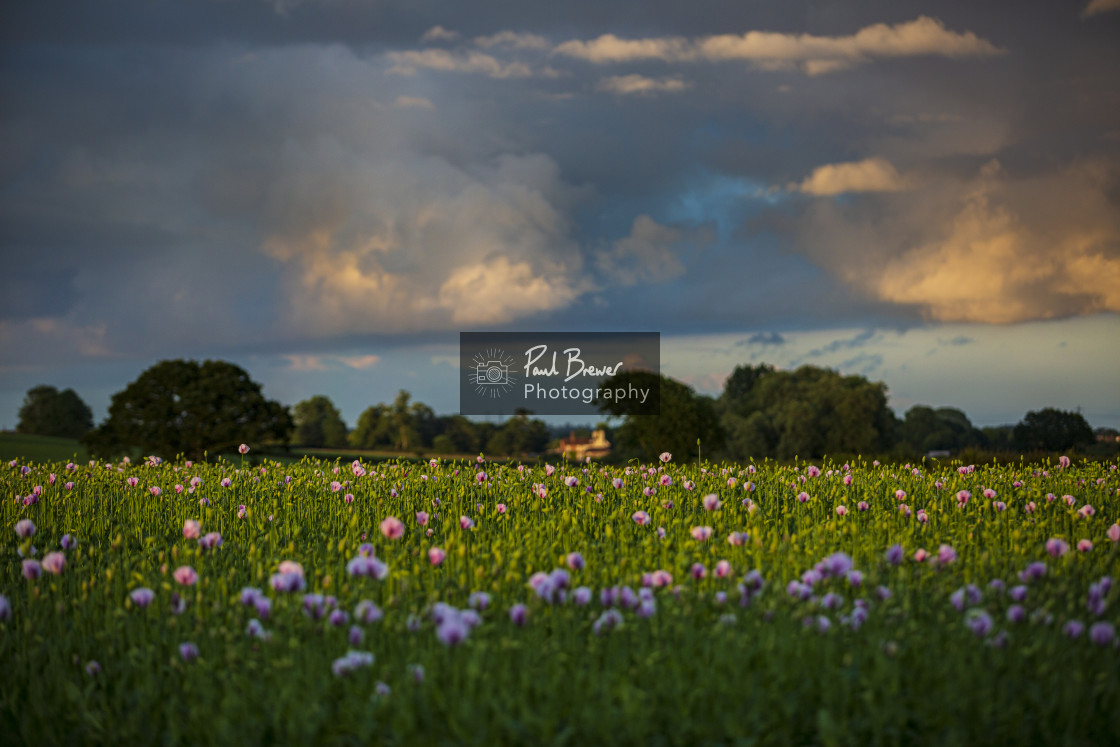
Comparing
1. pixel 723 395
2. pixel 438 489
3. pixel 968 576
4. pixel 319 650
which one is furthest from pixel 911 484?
pixel 723 395

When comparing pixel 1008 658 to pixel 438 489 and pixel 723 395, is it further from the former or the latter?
pixel 723 395

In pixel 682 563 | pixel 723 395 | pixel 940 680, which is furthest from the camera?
pixel 723 395

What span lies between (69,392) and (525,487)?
8643cm

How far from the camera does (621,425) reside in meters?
48.7

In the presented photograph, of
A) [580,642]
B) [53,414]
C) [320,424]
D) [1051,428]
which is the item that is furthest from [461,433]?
[580,642]

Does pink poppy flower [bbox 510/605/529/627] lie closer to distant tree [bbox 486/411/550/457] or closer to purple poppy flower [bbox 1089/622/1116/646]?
purple poppy flower [bbox 1089/622/1116/646]

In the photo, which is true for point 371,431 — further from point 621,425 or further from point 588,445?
point 621,425

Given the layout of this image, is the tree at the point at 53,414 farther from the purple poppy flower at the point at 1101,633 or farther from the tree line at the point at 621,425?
the purple poppy flower at the point at 1101,633

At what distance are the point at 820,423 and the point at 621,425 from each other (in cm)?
1534

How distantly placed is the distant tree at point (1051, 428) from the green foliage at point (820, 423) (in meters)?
12.0

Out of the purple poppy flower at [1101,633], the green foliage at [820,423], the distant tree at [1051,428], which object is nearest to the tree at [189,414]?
the green foliage at [820,423]

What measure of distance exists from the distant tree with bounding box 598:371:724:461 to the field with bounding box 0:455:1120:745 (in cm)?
3558

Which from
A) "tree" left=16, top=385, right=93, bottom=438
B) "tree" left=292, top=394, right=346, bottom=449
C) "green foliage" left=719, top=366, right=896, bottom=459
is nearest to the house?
"green foliage" left=719, top=366, right=896, bottom=459

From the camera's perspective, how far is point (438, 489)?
10.0m
